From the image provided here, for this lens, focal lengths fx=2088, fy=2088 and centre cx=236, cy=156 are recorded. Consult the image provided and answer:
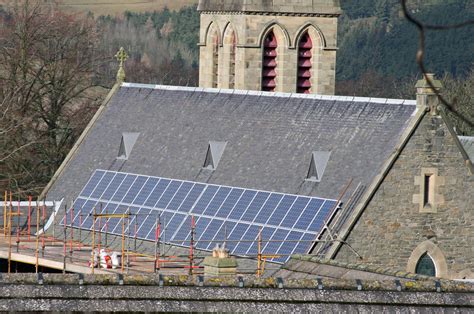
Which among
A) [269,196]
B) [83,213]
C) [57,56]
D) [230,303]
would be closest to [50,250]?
[83,213]

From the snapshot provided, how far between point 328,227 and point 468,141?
17.9 metres

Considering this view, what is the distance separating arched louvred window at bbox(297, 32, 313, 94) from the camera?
65500 millimetres

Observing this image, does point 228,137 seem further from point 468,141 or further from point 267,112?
point 468,141

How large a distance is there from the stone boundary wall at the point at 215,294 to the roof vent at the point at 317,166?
18.3 meters

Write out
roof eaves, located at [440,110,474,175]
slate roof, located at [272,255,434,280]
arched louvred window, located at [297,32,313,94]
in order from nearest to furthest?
1. slate roof, located at [272,255,434,280]
2. roof eaves, located at [440,110,474,175]
3. arched louvred window, located at [297,32,313,94]

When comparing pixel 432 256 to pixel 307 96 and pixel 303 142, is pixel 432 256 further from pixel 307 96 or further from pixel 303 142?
pixel 307 96

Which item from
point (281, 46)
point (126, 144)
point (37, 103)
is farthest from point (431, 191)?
point (37, 103)

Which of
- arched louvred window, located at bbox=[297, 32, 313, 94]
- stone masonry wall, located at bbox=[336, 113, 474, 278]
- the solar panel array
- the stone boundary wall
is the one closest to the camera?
the stone boundary wall

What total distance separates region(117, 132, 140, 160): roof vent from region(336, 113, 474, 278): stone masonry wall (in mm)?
11937

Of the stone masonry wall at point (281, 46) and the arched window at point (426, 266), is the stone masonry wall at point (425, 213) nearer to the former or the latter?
the arched window at point (426, 266)

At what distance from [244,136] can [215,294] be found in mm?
23384

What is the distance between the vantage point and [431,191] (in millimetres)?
50531

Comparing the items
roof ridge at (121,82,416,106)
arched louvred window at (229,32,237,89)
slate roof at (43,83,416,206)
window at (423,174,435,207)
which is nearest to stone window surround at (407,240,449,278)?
window at (423,174,435,207)

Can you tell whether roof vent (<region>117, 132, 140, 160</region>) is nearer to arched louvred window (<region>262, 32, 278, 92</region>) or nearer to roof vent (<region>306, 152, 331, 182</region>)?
arched louvred window (<region>262, 32, 278, 92</region>)
